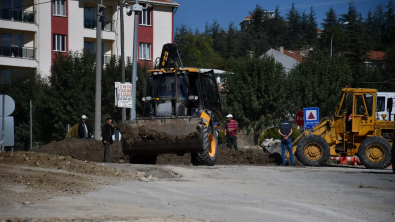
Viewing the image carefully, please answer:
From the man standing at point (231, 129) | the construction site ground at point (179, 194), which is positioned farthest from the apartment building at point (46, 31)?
the construction site ground at point (179, 194)

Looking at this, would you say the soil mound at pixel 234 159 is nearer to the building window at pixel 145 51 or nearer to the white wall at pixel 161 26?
the building window at pixel 145 51

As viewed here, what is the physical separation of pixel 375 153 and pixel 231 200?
1155 centimetres

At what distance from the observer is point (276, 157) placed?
71.7ft

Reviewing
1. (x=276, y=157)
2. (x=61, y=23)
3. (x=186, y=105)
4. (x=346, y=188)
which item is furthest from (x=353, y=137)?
(x=61, y=23)

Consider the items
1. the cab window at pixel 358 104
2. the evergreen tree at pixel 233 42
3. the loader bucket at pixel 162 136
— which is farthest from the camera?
the evergreen tree at pixel 233 42

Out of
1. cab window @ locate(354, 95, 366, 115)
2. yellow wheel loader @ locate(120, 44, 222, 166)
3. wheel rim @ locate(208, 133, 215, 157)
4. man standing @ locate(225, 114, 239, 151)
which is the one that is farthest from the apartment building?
wheel rim @ locate(208, 133, 215, 157)

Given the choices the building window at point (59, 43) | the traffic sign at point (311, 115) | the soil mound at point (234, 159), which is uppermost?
the building window at point (59, 43)

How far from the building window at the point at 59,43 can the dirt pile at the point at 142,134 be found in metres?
33.6

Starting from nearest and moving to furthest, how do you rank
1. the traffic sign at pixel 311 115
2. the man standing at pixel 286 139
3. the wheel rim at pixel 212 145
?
the wheel rim at pixel 212 145, the man standing at pixel 286 139, the traffic sign at pixel 311 115

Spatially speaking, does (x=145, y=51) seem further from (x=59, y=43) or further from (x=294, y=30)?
(x=294, y=30)

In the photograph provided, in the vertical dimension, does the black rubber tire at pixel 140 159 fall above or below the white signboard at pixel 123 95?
below

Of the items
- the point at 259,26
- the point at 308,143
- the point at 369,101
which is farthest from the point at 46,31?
the point at 259,26

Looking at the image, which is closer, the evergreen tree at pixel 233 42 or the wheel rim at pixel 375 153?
the wheel rim at pixel 375 153

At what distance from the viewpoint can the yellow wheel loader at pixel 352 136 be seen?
1981 cm
